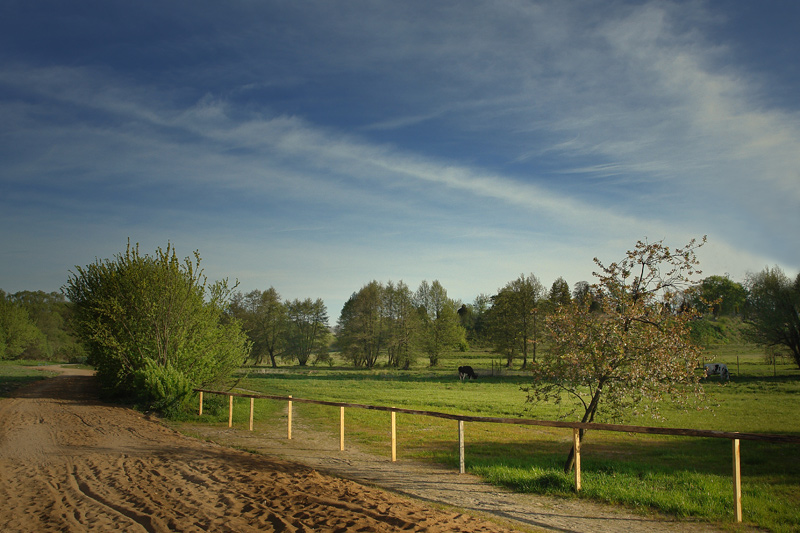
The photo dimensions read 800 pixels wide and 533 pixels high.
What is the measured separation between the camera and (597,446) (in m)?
14.6

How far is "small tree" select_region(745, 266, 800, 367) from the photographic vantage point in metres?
40.9

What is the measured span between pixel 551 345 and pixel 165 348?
58.6 ft

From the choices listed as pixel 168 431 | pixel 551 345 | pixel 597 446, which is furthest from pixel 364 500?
pixel 168 431

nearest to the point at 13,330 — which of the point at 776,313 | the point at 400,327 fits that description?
the point at 400,327

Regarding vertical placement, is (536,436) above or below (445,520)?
below

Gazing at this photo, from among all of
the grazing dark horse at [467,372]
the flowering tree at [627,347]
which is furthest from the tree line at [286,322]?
the grazing dark horse at [467,372]

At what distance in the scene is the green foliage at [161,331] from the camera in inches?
845

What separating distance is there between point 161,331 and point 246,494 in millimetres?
15934

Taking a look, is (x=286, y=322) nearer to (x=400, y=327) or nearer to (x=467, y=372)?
(x=400, y=327)

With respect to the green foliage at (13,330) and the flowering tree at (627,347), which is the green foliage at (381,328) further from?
the flowering tree at (627,347)

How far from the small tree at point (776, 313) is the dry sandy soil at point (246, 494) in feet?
138

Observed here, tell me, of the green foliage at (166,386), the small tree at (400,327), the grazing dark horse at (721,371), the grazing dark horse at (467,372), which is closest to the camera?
the green foliage at (166,386)

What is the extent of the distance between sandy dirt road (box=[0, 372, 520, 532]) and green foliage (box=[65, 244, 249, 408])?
687 cm

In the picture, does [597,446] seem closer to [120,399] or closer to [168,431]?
[168,431]
